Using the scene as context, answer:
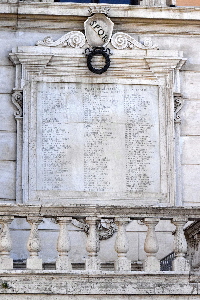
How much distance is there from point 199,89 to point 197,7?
136 cm

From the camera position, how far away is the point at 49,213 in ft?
41.1

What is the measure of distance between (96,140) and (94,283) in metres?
3.82

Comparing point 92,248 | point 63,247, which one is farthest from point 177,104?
point 63,247

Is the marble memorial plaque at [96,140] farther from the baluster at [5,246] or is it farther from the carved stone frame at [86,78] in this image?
the baluster at [5,246]

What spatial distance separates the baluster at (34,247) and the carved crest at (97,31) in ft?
13.9

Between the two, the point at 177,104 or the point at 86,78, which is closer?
the point at 86,78

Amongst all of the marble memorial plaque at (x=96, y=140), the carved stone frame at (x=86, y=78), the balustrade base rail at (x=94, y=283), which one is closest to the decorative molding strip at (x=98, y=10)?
the carved stone frame at (x=86, y=78)

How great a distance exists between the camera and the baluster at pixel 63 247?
12.3 meters

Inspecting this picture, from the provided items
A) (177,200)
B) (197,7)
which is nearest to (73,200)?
(177,200)

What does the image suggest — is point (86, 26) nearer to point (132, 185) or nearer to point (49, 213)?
point (132, 185)

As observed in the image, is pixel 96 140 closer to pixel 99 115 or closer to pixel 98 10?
pixel 99 115

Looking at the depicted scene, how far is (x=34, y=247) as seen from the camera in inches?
489

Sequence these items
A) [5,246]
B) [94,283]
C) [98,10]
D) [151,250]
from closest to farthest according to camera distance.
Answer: [94,283] < [5,246] < [151,250] < [98,10]

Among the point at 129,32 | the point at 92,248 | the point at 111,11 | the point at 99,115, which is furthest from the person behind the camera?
the point at 129,32
